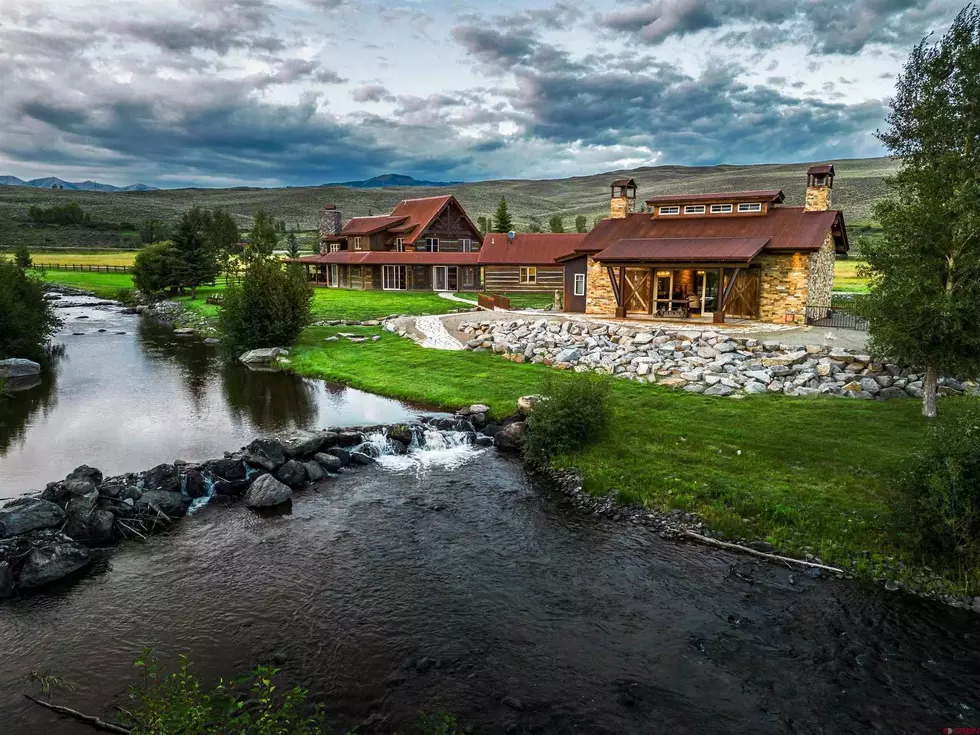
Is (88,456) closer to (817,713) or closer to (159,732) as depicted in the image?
(159,732)

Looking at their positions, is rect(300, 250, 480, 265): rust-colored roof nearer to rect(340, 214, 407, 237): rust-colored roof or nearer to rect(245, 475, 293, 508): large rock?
rect(340, 214, 407, 237): rust-colored roof

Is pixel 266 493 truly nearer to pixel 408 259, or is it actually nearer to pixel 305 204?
pixel 408 259

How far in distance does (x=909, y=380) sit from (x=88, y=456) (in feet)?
79.9

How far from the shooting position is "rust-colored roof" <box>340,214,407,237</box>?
58.5 m

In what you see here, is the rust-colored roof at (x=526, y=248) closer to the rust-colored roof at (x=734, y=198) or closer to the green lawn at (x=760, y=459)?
the rust-colored roof at (x=734, y=198)

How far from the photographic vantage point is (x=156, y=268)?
177 ft

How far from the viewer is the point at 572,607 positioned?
10219 mm

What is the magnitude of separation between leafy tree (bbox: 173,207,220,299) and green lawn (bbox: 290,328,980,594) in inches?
1553

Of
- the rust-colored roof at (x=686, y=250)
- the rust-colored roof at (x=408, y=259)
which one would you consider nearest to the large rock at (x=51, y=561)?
the rust-colored roof at (x=686, y=250)

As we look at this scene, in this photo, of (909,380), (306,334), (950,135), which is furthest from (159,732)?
(306,334)

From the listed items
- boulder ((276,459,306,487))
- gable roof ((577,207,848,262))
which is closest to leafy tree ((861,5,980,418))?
gable roof ((577,207,848,262))

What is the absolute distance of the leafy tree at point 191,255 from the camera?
2141 inches

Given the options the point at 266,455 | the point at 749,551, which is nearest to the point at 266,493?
the point at 266,455

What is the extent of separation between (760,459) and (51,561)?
14.7m
